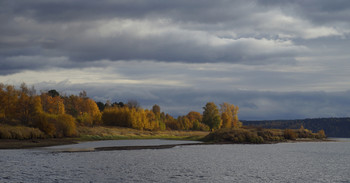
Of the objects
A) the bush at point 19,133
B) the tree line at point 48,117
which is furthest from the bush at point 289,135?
the bush at point 19,133

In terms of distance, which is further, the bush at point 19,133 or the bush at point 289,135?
the bush at point 289,135

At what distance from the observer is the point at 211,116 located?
19300 centimetres

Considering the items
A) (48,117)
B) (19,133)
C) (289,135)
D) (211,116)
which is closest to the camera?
(19,133)

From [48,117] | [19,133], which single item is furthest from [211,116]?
[19,133]

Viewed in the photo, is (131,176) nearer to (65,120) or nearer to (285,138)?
(65,120)

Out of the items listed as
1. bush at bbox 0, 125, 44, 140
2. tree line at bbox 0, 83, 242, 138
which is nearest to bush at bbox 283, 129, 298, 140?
tree line at bbox 0, 83, 242, 138

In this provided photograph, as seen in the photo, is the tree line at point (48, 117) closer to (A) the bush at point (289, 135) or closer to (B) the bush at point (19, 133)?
(B) the bush at point (19, 133)

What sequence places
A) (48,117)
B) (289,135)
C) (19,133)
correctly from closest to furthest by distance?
1. (19,133)
2. (48,117)
3. (289,135)

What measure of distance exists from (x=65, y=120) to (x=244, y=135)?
180 ft

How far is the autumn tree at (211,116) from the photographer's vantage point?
192m

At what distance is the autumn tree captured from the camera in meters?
192

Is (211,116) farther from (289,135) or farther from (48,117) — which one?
(48,117)

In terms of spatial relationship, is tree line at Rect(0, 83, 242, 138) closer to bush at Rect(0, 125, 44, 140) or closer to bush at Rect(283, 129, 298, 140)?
bush at Rect(0, 125, 44, 140)

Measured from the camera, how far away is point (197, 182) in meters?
32.6
